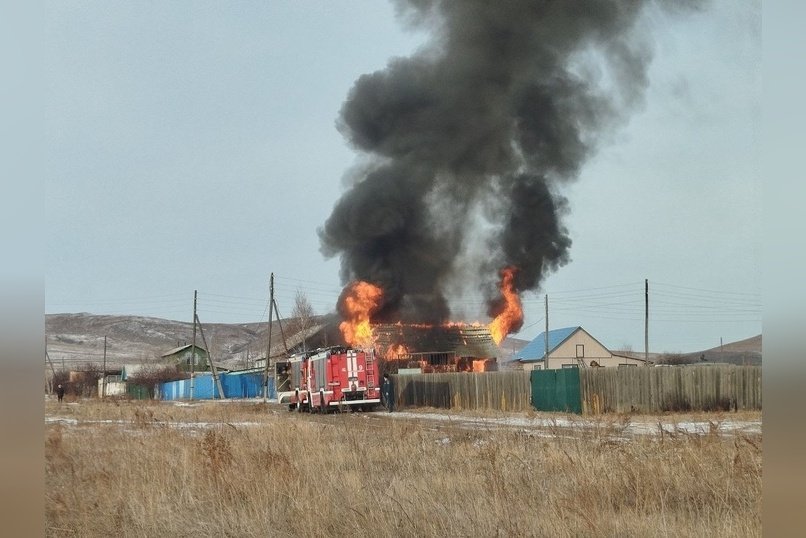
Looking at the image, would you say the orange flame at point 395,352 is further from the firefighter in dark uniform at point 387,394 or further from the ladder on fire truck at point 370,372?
the ladder on fire truck at point 370,372

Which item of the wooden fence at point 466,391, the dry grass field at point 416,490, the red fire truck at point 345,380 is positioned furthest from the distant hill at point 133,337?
the dry grass field at point 416,490

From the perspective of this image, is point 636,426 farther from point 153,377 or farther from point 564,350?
point 564,350

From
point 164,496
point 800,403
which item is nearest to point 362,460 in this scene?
point 164,496

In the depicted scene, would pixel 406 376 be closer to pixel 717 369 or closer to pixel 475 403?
pixel 475 403

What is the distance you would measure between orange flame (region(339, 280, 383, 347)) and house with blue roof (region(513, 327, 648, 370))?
26.7 m

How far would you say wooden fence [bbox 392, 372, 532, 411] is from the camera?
1274 inches

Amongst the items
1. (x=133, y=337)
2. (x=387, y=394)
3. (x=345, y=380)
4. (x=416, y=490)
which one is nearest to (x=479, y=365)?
(x=387, y=394)

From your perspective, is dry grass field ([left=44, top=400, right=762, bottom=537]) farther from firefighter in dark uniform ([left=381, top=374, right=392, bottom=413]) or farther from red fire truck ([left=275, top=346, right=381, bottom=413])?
firefighter in dark uniform ([left=381, top=374, right=392, bottom=413])

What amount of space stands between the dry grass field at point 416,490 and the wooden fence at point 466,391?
67.0ft

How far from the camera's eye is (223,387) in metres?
61.3

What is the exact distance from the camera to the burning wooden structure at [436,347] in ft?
147

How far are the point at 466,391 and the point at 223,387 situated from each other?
31651 millimetres

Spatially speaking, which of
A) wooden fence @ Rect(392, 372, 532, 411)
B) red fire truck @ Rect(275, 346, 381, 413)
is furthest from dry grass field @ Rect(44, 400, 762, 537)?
wooden fence @ Rect(392, 372, 532, 411)

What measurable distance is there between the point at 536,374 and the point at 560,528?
25602 mm
